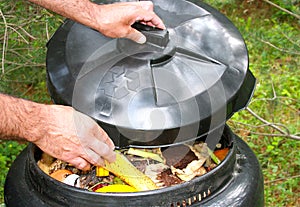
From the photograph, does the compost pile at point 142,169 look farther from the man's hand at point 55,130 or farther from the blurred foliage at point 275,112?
the blurred foliage at point 275,112

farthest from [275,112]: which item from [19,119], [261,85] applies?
[19,119]

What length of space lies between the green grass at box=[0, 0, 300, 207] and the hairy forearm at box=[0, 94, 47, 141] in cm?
109

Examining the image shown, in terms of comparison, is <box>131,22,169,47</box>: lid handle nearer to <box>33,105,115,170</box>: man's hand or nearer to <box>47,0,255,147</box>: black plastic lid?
<box>47,0,255,147</box>: black plastic lid

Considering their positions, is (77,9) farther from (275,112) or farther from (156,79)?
(275,112)

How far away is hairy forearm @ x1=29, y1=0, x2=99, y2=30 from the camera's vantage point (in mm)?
2113

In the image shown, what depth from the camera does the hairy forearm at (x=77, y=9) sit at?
2113mm

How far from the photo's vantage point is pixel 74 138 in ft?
6.12

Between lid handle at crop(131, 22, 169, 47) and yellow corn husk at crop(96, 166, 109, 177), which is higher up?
lid handle at crop(131, 22, 169, 47)

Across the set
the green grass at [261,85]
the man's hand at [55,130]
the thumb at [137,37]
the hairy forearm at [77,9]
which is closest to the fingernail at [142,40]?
the thumb at [137,37]

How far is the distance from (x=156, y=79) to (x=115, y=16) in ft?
1.22

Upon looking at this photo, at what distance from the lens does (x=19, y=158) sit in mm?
2291

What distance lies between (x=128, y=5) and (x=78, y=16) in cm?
21

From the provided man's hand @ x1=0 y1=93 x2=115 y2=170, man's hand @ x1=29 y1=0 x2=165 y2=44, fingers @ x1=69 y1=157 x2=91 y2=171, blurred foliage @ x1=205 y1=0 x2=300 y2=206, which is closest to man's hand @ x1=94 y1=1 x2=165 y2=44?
man's hand @ x1=29 y1=0 x2=165 y2=44

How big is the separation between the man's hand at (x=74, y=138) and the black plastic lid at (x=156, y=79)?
0.04 m
